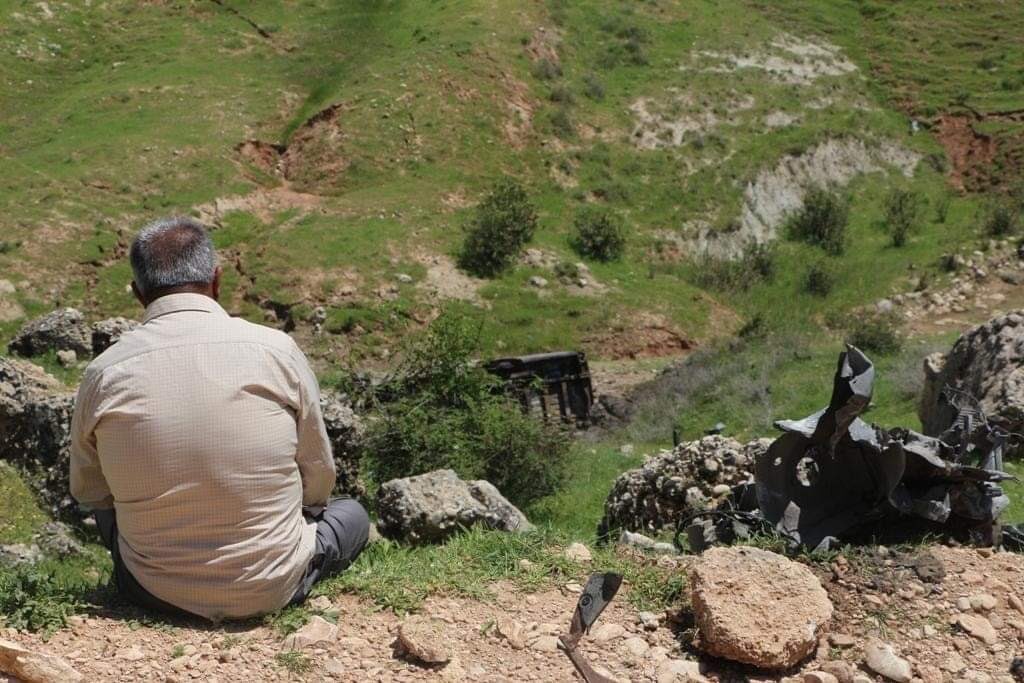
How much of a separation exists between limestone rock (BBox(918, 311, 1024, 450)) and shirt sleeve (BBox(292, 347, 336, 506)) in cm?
772

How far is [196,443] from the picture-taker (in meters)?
3.90

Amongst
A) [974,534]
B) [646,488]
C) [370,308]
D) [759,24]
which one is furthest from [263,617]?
[759,24]

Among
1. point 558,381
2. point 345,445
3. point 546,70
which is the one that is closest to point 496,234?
point 558,381

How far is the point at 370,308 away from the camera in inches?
894

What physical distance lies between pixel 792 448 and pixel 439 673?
2386 millimetres

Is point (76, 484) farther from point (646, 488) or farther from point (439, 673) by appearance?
point (646, 488)

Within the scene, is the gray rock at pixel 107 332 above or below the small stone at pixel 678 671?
below

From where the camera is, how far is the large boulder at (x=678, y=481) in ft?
30.3

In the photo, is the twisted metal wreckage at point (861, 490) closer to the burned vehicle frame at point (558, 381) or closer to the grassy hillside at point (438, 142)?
the burned vehicle frame at point (558, 381)

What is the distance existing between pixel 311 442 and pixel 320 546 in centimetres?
51

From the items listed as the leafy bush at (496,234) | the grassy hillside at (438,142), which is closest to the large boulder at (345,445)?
the grassy hillside at (438,142)

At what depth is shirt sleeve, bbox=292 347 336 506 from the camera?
416 cm

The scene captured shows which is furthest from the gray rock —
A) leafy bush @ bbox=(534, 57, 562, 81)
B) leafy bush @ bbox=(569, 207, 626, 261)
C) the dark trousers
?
leafy bush @ bbox=(534, 57, 562, 81)

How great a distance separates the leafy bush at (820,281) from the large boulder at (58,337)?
1839 centimetres
